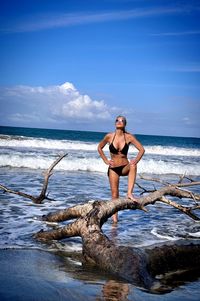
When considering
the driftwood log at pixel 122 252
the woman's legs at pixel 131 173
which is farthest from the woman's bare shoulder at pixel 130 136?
the driftwood log at pixel 122 252

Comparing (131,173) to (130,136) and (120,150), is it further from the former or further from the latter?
(130,136)

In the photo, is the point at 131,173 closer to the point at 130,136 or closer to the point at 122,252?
the point at 130,136

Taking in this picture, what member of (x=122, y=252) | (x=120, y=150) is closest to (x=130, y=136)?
(x=120, y=150)

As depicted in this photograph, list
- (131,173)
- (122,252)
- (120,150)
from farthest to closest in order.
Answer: (120,150), (131,173), (122,252)

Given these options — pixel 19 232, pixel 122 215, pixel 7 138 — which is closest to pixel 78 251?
pixel 19 232

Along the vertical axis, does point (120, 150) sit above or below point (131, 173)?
above

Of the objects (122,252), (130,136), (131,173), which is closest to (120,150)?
(130,136)

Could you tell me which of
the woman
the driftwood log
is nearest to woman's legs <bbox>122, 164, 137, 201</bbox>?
the woman

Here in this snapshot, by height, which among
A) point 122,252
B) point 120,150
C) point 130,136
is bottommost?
point 122,252

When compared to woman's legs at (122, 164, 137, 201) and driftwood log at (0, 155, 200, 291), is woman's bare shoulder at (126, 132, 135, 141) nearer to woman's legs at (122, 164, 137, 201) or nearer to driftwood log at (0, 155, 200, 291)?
woman's legs at (122, 164, 137, 201)

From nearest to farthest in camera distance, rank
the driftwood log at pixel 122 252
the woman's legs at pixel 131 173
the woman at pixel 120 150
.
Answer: the driftwood log at pixel 122 252 → the woman's legs at pixel 131 173 → the woman at pixel 120 150

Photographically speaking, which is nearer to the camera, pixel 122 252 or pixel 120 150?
pixel 122 252

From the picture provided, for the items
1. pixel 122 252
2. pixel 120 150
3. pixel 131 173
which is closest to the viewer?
pixel 122 252

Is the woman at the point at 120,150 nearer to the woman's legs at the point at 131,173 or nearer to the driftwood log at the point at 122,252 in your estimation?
the woman's legs at the point at 131,173
